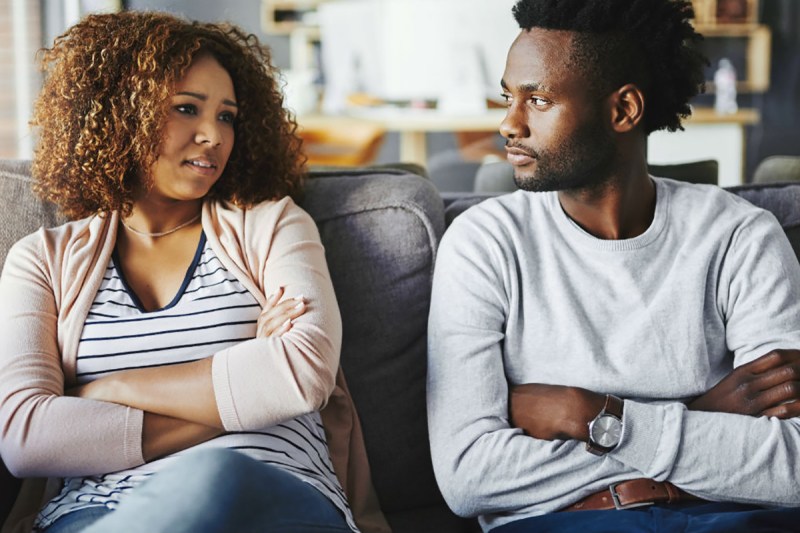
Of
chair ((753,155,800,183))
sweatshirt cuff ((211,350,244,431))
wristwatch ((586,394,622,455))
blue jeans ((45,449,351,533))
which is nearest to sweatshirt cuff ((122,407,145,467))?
sweatshirt cuff ((211,350,244,431))

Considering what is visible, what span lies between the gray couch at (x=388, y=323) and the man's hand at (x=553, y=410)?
10.8 inches

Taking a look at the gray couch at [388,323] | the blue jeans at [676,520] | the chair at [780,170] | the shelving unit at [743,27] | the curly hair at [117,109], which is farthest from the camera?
the shelving unit at [743,27]

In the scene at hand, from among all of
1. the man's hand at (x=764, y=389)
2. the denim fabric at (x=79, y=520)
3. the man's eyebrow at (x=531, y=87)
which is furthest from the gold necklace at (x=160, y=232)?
the man's hand at (x=764, y=389)

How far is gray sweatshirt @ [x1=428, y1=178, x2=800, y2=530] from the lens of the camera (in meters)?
1.33

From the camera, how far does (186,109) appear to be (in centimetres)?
151

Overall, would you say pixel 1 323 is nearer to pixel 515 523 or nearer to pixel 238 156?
pixel 238 156

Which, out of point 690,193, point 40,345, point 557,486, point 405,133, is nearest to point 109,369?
point 40,345

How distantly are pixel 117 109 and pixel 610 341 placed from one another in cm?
88

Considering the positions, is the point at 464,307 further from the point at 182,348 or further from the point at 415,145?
the point at 415,145

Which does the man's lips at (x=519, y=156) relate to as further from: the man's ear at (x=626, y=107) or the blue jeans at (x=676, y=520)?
the blue jeans at (x=676, y=520)

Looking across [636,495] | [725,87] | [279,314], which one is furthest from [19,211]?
[725,87]

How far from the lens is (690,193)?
5.11 ft

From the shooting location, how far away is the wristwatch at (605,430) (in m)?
1.33

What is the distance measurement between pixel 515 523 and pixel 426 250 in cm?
51
